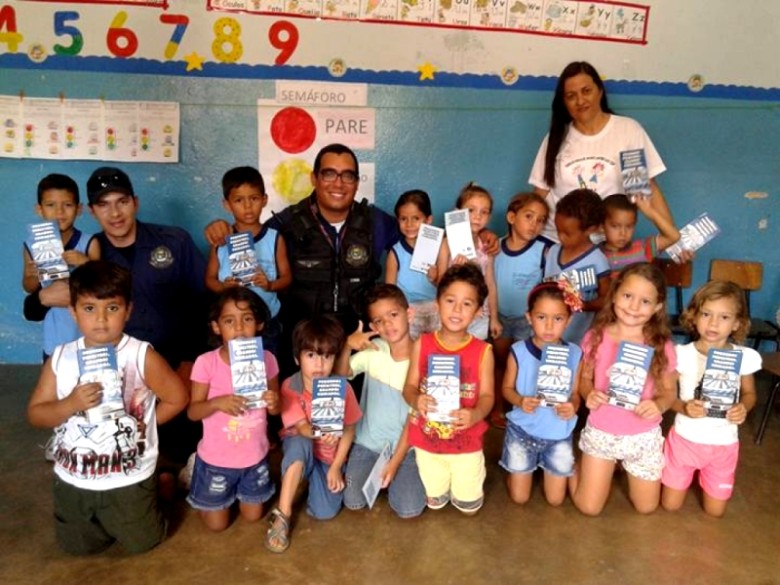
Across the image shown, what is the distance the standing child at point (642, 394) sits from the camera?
2.70 metres

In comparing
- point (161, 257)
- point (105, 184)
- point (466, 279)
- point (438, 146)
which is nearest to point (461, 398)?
point (466, 279)

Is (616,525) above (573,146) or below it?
below

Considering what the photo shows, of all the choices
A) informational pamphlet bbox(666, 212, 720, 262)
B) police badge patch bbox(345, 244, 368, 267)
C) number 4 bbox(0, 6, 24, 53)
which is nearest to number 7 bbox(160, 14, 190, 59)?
number 4 bbox(0, 6, 24, 53)

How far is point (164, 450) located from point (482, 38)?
3029 millimetres

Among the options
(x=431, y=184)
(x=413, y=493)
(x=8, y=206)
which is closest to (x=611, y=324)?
(x=413, y=493)

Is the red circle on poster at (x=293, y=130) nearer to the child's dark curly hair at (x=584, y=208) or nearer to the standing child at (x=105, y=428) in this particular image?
the child's dark curly hair at (x=584, y=208)

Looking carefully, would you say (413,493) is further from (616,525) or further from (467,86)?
(467,86)

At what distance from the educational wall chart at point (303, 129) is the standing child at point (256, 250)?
0.92m

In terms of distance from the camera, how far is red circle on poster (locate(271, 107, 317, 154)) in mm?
4055

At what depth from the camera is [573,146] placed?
11.8ft

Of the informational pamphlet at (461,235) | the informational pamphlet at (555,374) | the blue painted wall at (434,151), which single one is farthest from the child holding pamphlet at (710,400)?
the blue painted wall at (434,151)

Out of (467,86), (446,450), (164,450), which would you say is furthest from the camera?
(467,86)

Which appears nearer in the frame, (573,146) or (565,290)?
(565,290)

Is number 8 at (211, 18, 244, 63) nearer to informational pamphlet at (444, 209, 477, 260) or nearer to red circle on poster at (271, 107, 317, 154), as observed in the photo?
red circle on poster at (271, 107, 317, 154)
